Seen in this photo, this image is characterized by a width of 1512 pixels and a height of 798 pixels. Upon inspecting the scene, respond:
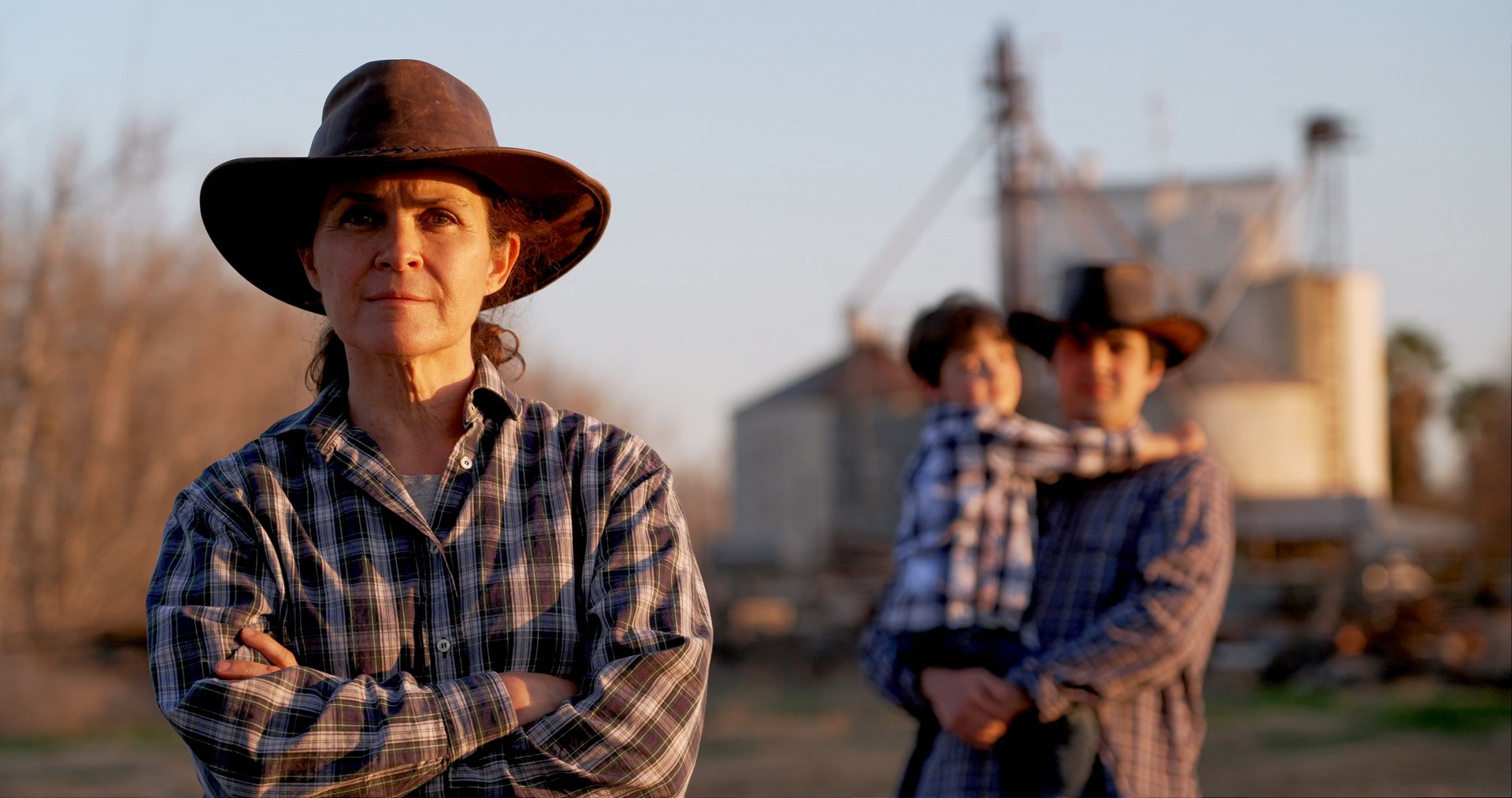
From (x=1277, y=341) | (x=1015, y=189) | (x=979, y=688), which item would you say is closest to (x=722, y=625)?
(x=1015, y=189)

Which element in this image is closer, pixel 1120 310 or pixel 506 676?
pixel 506 676

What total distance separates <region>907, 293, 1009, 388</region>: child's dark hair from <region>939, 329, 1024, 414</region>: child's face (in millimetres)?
21

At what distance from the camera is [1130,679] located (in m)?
3.37

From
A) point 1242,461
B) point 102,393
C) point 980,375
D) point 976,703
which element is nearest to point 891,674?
point 976,703

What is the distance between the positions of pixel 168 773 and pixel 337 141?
1231 cm

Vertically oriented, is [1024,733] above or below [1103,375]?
below

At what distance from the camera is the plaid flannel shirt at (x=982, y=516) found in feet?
12.1

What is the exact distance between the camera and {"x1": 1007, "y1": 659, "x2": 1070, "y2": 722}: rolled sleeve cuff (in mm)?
3344

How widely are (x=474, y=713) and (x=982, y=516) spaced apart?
5.81 ft

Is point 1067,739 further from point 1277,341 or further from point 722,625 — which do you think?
point 1277,341

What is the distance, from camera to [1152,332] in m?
4.00

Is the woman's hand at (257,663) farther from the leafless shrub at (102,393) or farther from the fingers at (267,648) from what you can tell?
the leafless shrub at (102,393)

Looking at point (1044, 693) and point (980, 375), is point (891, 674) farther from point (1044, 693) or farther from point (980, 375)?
point (980, 375)

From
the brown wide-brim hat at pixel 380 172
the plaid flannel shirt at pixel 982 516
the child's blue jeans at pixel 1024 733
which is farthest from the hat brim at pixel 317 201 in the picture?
the child's blue jeans at pixel 1024 733
